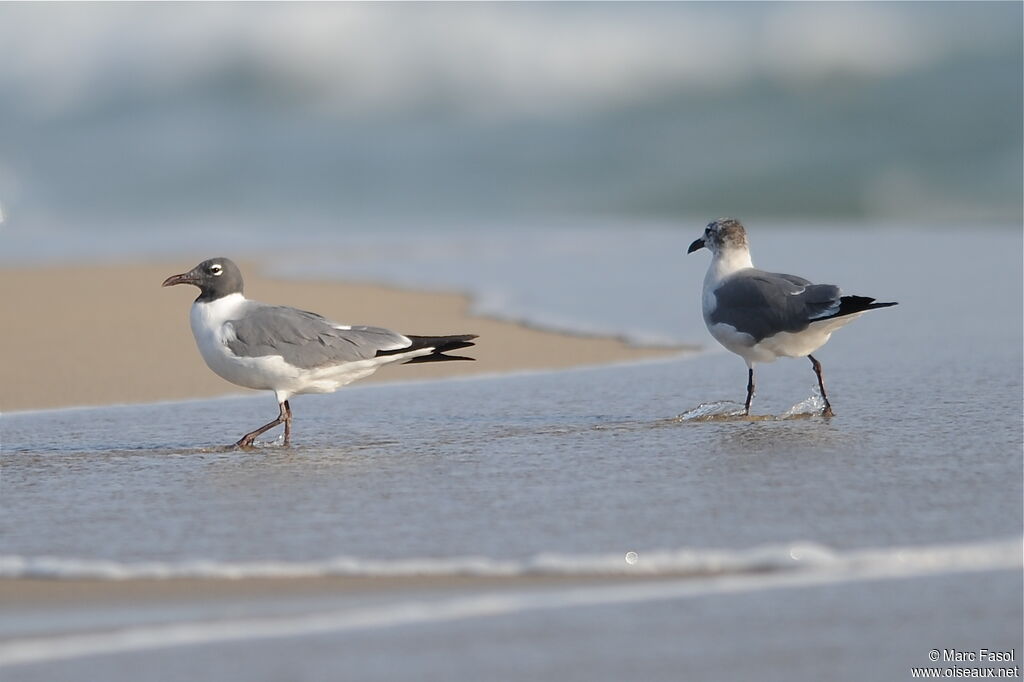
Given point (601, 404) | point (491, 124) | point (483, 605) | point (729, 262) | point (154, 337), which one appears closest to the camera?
point (483, 605)

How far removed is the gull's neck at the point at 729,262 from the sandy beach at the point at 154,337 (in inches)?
37.7

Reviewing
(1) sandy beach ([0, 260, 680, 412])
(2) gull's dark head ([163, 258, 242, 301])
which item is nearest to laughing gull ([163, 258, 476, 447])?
(2) gull's dark head ([163, 258, 242, 301])

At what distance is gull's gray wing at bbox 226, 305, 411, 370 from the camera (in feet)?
17.5

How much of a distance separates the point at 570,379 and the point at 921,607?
337 centimetres

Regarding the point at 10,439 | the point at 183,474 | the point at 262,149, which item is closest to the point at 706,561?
the point at 183,474

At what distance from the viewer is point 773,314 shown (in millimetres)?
5551

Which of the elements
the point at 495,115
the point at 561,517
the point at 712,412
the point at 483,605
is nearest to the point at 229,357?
the point at 712,412

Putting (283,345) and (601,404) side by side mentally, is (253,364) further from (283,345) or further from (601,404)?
(601,404)

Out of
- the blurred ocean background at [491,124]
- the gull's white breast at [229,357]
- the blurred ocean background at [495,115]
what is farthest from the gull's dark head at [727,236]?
the blurred ocean background at [495,115]

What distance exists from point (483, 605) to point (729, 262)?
320 centimetres

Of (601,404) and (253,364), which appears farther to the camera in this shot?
(601,404)

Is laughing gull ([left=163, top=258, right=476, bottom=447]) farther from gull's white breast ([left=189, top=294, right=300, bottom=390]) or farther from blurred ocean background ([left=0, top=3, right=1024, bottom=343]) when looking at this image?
blurred ocean background ([left=0, top=3, right=1024, bottom=343])

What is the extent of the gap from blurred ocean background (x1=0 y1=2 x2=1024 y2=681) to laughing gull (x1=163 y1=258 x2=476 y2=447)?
0.21m

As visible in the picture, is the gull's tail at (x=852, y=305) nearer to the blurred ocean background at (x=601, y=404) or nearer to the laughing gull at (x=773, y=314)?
the laughing gull at (x=773, y=314)
